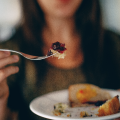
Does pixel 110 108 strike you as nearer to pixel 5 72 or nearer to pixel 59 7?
pixel 5 72

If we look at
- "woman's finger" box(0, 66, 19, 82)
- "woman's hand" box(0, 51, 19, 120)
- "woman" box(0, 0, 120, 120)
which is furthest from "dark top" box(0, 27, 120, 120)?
"woman's finger" box(0, 66, 19, 82)

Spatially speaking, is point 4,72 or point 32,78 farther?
point 32,78

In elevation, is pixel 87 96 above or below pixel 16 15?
below

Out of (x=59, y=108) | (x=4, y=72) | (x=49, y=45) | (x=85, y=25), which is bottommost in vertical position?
(x=59, y=108)

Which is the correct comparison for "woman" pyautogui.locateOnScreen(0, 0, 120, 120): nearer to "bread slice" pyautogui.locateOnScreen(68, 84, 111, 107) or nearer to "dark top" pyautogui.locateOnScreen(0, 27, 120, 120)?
"dark top" pyautogui.locateOnScreen(0, 27, 120, 120)

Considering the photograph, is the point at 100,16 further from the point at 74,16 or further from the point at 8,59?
the point at 8,59

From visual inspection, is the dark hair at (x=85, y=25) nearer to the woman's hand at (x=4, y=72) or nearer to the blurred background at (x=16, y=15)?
the blurred background at (x=16, y=15)

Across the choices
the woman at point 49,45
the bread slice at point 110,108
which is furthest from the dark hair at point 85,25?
the bread slice at point 110,108

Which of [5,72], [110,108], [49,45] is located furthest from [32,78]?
[110,108]
